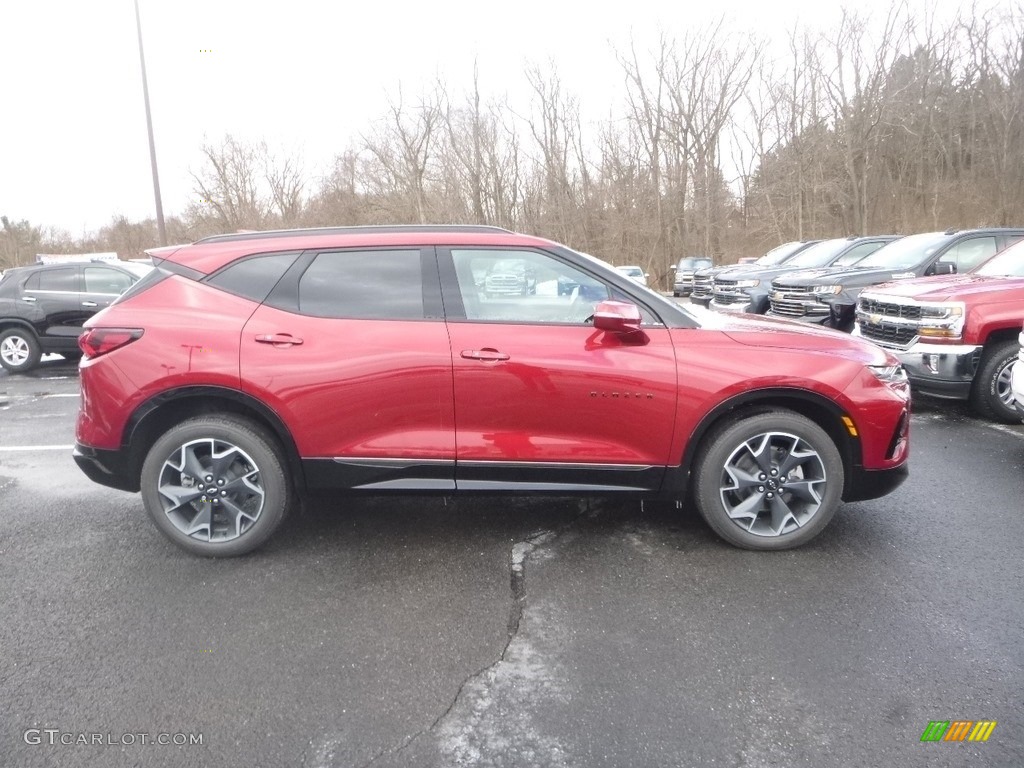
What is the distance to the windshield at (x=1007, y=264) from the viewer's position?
22.2ft

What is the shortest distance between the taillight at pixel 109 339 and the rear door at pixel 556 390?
1.65 m

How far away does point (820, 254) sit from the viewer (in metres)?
13.2

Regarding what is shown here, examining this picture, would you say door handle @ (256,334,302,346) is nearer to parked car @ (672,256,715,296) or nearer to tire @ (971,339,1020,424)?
tire @ (971,339,1020,424)

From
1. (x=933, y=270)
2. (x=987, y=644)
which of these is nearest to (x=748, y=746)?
(x=987, y=644)

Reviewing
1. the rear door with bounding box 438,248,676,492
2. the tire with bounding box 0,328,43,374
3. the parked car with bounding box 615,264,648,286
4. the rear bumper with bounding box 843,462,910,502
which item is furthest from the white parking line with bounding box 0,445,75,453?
the rear bumper with bounding box 843,462,910,502

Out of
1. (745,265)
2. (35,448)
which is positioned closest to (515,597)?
(35,448)

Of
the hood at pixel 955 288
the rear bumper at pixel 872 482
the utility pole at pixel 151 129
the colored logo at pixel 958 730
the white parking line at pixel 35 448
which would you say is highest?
the utility pole at pixel 151 129

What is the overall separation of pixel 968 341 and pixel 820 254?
7789 mm

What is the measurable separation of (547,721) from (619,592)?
944 millimetres

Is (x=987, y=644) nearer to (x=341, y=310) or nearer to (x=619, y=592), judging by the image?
(x=619, y=592)

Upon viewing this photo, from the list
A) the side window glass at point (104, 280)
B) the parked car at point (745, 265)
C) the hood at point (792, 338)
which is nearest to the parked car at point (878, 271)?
the parked car at point (745, 265)

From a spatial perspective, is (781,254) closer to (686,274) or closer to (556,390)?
(686,274)

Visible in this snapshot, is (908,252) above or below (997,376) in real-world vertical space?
above

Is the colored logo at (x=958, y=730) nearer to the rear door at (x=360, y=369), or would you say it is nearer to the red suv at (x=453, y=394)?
the red suv at (x=453, y=394)
